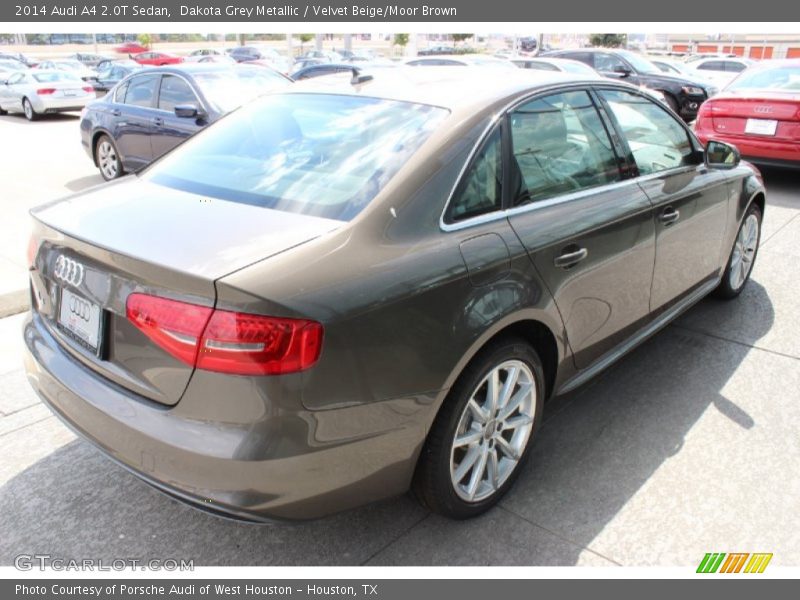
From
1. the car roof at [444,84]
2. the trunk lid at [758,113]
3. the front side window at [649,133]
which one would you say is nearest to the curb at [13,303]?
the car roof at [444,84]

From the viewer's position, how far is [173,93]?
8359 mm

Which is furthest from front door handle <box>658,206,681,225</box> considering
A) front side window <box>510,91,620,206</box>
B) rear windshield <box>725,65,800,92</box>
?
rear windshield <box>725,65,800,92</box>

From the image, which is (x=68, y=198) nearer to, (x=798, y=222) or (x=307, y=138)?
(x=307, y=138)

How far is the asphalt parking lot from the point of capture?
255 centimetres

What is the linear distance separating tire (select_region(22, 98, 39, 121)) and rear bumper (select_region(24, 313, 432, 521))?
18199mm

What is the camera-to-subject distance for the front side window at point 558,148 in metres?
2.81

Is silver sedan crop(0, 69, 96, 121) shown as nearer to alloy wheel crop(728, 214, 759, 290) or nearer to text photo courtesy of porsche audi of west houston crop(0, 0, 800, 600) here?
text photo courtesy of porsche audi of west houston crop(0, 0, 800, 600)

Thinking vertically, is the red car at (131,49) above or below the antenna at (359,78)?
above

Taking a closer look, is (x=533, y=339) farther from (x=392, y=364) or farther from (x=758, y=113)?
(x=758, y=113)

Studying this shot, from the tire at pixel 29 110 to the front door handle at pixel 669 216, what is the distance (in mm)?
18242

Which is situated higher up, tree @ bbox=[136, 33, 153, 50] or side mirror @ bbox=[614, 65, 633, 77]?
tree @ bbox=[136, 33, 153, 50]

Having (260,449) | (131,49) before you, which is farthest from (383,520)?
(131,49)

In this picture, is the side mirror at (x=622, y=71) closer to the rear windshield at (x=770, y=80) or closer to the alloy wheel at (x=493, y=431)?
the rear windshield at (x=770, y=80)

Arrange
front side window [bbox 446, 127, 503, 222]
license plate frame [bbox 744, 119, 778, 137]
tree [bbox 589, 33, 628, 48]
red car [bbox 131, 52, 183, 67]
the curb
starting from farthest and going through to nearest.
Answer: tree [bbox 589, 33, 628, 48] → red car [bbox 131, 52, 183, 67] → license plate frame [bbox 744, 119, 778, 137] → the curb → front side window [bbox 446, 127, 503, 222]
